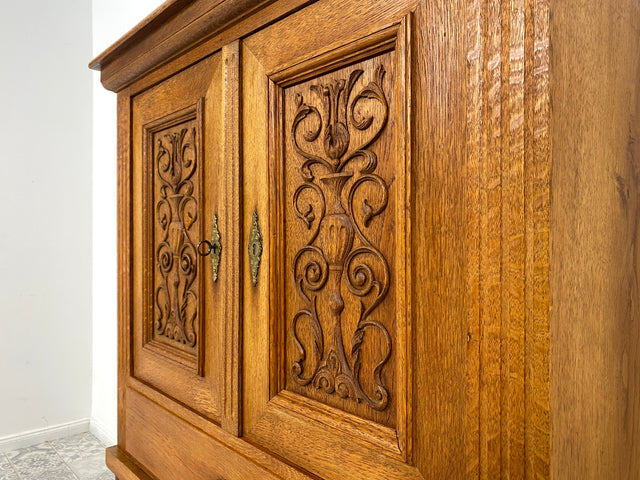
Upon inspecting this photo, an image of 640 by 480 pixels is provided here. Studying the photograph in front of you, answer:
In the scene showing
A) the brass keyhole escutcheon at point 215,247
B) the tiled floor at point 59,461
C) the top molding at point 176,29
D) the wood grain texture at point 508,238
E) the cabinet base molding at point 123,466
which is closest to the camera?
the wood grain texture at point 508,238

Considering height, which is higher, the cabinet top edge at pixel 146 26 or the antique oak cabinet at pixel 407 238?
the cabinet top edge at pixel 146 26

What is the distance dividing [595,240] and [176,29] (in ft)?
2.48

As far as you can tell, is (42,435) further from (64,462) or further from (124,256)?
(124,256)

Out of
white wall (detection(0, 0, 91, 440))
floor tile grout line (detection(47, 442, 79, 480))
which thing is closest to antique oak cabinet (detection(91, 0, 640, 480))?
floor tile grout line (detection(47, 442, 79, 480))

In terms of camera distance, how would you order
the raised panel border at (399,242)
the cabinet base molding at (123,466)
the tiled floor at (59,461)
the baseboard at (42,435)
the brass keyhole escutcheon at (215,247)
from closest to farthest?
the raised panel border at (399,242) < the brass keyhole escutcheon at (215,247) < the cabinet base molding at (123,466) < the tiled floor at (59,461) < the baseboard at (42,435)

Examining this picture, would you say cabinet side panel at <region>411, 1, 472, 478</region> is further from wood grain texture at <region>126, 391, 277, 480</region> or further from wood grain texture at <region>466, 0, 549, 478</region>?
wood grain texture at <region>126, 391, 277, 480</region>

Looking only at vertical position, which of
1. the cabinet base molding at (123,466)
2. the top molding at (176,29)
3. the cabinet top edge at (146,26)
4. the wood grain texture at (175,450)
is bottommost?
the cabinet base molding at (123,466)

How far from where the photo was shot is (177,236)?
95 cm

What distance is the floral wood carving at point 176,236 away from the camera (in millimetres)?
907

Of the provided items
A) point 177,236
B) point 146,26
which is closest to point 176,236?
point 177,236

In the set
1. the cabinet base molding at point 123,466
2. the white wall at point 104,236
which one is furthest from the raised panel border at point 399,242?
the white wall at point 104,236

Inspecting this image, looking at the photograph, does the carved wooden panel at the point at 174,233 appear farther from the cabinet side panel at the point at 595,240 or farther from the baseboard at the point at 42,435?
the baseboard at the point at 42,435

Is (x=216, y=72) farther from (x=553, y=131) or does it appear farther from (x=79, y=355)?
(x=79, y=355)

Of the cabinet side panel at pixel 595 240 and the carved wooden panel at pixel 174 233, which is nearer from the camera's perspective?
the cabinet side panel at pixel 595 240
